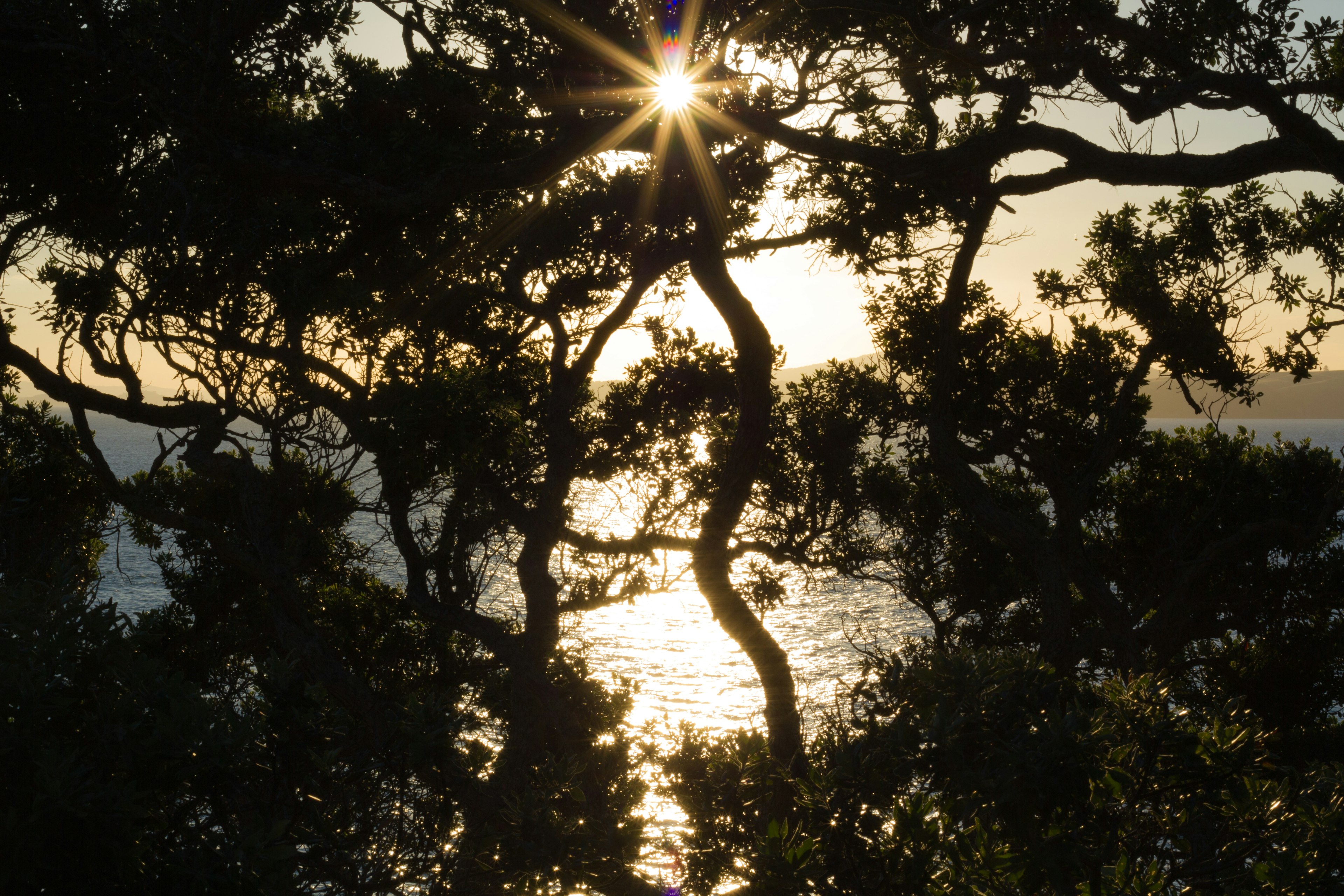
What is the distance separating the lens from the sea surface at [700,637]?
109ft

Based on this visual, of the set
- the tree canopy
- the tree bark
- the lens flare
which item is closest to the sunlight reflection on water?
the tree canopy

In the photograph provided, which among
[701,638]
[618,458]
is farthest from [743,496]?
[701,638]

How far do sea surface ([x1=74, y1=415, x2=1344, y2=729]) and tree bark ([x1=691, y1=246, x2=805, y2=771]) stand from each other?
51.3ft

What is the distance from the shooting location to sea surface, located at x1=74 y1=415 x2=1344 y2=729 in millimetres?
33188

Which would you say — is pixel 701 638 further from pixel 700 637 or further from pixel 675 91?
pixel 675 91

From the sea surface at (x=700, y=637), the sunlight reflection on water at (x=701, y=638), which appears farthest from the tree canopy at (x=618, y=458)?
the sea surface at (x=700, y=637)

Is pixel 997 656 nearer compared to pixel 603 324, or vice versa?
pixel 997 656

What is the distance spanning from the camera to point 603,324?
1091 centimetres

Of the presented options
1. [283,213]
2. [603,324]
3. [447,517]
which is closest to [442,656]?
[447,517]

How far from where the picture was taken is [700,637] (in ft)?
148

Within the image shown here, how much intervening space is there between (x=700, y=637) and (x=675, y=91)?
126ft

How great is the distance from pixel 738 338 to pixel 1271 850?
674cm

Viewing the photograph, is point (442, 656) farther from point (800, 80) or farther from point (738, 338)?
point (800, 80)

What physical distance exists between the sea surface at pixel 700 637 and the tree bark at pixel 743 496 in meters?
15.6
